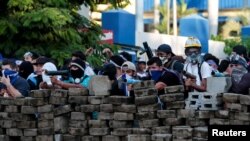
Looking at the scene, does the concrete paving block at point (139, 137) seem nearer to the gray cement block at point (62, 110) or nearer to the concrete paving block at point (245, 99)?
the gray cement block at point (62, 110)

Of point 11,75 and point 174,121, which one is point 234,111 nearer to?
point 174,121

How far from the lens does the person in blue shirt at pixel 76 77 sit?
905 cm

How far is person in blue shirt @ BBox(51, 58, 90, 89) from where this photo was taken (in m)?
9.05

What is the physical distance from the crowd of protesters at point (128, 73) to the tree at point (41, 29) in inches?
135

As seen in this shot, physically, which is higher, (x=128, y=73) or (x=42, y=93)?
(x=128, y=73)

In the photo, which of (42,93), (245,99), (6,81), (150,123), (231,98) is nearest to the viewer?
(245,99)

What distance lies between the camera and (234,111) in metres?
7.29

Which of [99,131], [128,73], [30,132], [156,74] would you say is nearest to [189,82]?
[156,74]

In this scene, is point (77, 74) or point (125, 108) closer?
point (125, 108)

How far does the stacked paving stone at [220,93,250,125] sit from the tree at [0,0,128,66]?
7.57 metres

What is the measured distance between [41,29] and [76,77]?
19.0 feet

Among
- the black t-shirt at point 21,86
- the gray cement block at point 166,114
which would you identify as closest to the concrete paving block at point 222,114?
the gray cement block at point 166,114

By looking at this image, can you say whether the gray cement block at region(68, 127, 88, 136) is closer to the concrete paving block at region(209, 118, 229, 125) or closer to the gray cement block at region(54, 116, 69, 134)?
the gray cement block at region(54, 116, 69, 134)

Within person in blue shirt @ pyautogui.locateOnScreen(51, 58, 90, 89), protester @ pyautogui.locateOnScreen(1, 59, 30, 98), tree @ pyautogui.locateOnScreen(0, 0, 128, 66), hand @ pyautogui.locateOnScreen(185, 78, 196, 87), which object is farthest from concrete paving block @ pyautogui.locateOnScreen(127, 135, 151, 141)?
tree @ pyautogui.locateOnScreen(0, 0, 128, 66)
